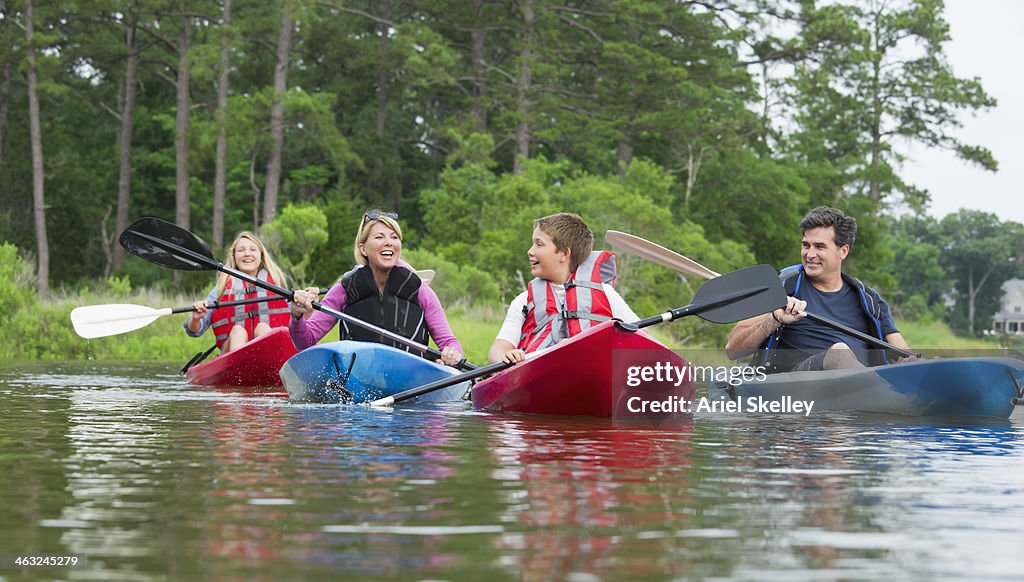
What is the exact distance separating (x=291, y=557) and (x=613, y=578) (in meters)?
0.78

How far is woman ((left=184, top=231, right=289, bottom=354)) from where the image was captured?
10.3m

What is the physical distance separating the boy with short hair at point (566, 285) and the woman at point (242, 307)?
3.35m

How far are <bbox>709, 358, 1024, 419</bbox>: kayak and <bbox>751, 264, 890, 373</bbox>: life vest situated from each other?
0.39m

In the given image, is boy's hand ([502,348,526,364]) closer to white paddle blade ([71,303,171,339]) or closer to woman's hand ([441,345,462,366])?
woman's hand ([441,345,462,366])

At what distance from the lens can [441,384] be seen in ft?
25.2

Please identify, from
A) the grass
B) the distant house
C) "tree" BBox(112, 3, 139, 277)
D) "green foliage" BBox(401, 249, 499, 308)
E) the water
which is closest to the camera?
the water

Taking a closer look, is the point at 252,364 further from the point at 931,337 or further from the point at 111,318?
the point at 931,337

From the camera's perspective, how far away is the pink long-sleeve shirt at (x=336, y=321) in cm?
883

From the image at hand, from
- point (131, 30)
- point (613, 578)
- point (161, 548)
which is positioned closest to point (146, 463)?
point (161, 548)

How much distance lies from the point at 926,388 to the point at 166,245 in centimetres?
526

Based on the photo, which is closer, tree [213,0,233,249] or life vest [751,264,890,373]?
life vest [751,264,890,373]

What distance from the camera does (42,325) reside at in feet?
52.2

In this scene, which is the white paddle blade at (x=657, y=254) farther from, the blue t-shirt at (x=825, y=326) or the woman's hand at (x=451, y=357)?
the woman's hand at (x=451, y=357)

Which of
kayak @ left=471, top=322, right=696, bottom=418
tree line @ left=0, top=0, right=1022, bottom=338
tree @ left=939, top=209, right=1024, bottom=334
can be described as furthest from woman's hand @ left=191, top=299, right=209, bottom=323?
tree @ left=939, top=209, right=1024, bottom=334
